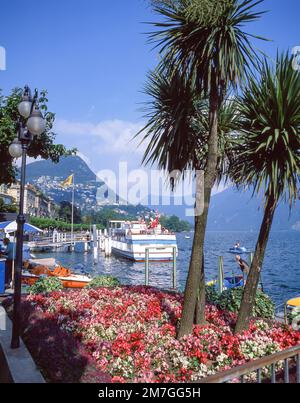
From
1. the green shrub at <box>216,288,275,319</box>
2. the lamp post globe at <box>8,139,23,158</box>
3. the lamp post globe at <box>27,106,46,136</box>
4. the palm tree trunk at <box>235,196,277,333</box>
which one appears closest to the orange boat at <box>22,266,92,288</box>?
the green shrub at <box>216,288,275,319</box>

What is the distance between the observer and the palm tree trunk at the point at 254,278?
25.1 ft

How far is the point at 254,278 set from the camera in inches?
308

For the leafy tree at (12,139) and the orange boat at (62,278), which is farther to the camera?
the orange boat at (62,278)

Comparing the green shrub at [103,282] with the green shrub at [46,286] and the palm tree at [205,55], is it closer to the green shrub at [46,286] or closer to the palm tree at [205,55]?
the green shrub at [46,286]

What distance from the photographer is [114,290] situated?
37.9ft

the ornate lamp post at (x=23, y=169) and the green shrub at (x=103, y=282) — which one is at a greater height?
the ornate lamp post at (x=23, y=169)

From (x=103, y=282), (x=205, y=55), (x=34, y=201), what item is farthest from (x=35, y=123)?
(x=34, y=201)

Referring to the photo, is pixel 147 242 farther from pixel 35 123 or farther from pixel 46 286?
pixel 35 123

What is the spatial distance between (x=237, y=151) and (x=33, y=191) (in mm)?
152308

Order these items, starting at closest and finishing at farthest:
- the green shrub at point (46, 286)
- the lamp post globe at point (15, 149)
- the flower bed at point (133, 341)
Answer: the flower bed at point (133, 341), the lamp post globe at point (15, 149), the green shrub at point (46, 286)

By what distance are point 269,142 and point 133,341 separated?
4.91m

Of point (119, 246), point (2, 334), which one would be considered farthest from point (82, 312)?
point (119, 246)

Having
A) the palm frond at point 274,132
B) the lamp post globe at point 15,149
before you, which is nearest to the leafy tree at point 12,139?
the lamp post globe at point 15,149
